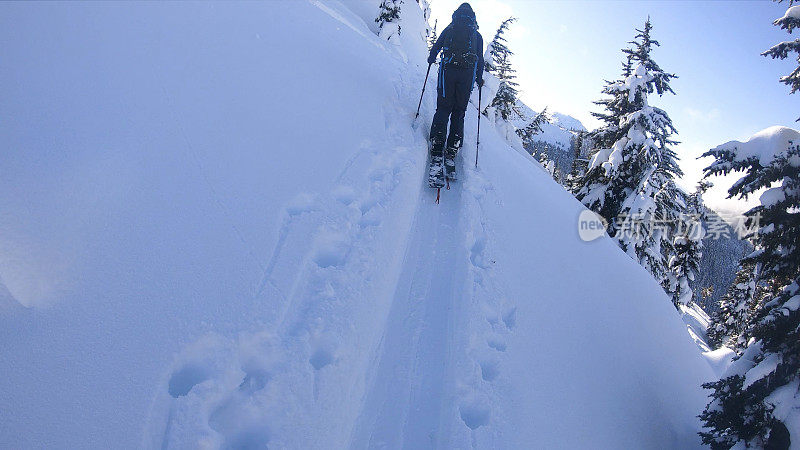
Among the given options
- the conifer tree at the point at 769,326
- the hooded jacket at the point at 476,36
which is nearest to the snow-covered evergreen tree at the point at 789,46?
the conifer tree at the point at 769,326

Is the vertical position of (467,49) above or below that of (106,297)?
above

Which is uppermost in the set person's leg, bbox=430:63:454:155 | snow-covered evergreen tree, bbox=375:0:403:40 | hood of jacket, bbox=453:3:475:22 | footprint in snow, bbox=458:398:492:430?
snow-covered evergreen tree, bbox=375:0:403:40

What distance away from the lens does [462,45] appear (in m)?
7.74

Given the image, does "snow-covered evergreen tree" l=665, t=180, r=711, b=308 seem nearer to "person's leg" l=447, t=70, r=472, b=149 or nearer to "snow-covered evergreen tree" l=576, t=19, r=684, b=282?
"snow-covered evergreen tree" l=576, t=19, r=684, b=282

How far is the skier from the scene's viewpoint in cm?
773

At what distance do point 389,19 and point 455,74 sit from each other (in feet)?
81.8

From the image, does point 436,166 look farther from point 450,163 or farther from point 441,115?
point 441,115

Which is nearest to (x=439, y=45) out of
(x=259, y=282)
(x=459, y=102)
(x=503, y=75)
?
(x=459, y=102)

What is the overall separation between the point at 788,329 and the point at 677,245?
81.7 feet

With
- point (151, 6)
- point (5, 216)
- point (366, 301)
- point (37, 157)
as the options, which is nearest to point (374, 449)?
point (366, 301)

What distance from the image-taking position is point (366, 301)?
411 cm

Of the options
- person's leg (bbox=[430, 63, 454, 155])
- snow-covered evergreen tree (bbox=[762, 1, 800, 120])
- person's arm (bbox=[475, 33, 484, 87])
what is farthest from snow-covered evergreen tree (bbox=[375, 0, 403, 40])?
snow-covered evergreen tree (bbox=[762, 1, 800, 120])

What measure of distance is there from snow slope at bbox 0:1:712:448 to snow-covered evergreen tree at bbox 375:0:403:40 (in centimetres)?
2290

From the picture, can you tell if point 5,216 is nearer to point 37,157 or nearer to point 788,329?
point 37,157
